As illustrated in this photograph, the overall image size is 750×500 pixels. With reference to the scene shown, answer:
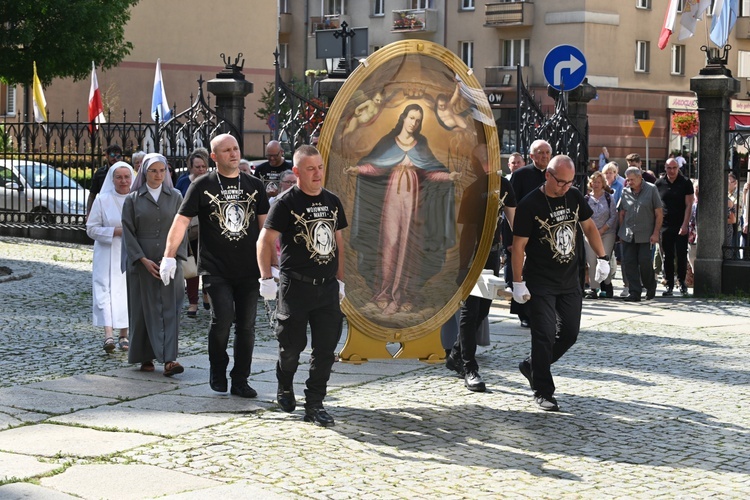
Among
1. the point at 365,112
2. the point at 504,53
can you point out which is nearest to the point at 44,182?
the point at 365,112

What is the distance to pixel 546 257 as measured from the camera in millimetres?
8664

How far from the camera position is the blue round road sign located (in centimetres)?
1670

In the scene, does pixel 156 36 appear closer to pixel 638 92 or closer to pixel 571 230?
pixel 638 92

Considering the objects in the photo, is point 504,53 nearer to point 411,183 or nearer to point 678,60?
point 678,60

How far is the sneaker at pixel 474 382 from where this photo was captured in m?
9.20

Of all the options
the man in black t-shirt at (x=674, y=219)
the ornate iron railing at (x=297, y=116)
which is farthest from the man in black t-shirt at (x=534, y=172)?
the man in black t-shirt at (x=674, y=219)

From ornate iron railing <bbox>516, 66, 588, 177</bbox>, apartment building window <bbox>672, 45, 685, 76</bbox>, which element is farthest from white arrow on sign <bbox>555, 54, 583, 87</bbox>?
apartment building window <bbox>672, 45, 685, 76</bbox>

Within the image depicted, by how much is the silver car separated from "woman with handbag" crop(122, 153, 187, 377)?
46.4ft

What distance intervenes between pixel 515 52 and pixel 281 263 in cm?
4667

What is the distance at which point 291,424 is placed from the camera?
796cm

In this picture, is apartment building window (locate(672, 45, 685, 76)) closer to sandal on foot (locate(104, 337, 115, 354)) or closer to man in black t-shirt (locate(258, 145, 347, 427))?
sandal on foot (locate(104, 337, 115, 354))

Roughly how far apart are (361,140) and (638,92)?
4423 centimetres

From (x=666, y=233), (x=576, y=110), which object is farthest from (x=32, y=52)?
(x=666, y=233)

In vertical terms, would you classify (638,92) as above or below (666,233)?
Answer: above
